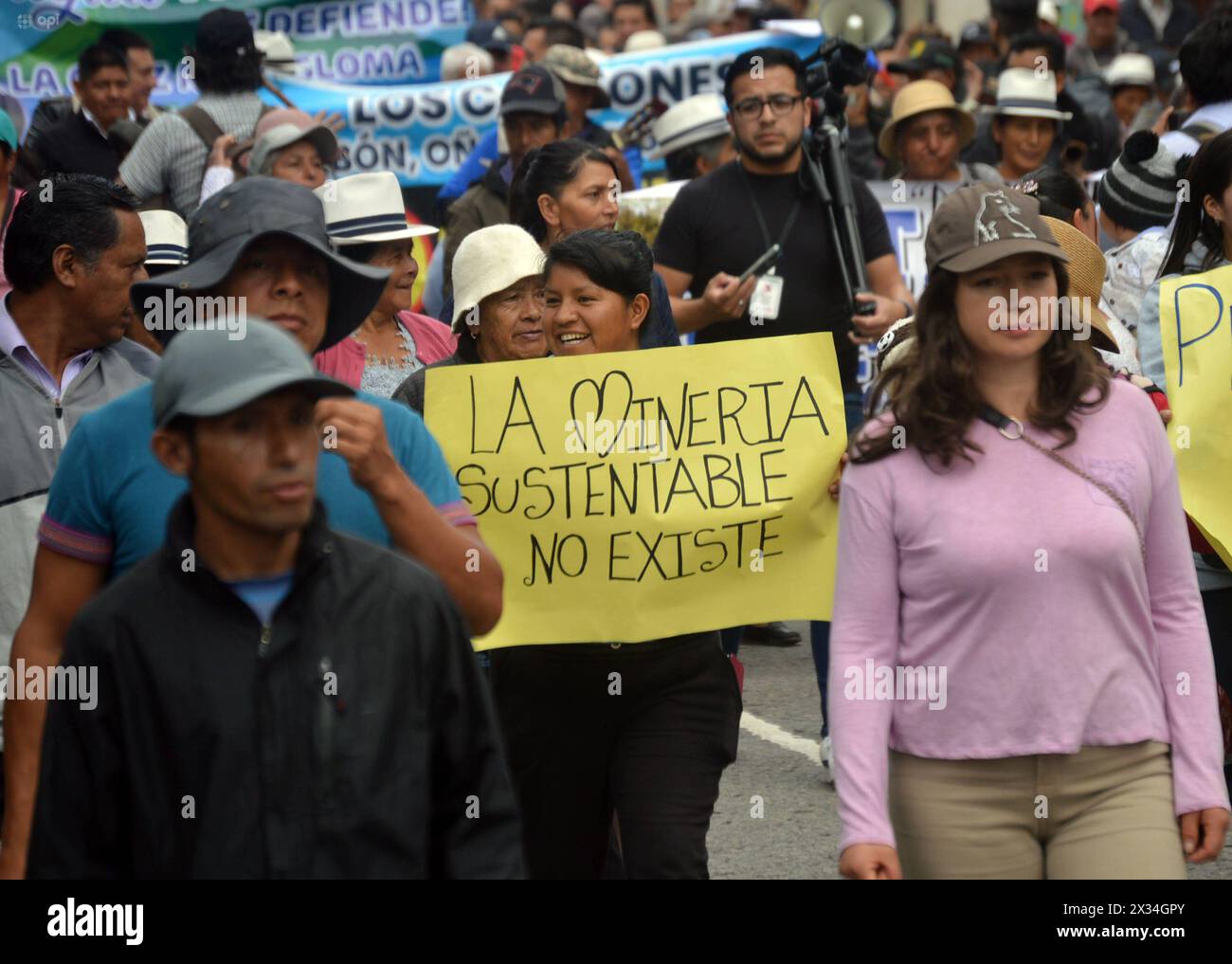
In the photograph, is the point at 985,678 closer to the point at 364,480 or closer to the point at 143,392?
the point at 364,480

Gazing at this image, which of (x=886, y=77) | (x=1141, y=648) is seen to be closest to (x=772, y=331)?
(x=1141, y=648)

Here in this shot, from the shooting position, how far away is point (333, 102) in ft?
43.2

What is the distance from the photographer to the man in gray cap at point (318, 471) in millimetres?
3369

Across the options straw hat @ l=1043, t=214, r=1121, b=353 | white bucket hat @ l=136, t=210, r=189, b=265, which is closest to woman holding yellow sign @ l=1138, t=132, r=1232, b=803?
straw hat @ l=1043, t=214, r=1121, b=353

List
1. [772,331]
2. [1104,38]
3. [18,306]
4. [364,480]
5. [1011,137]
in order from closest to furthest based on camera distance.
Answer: [364,480] < [18,306] < [772,331] < [1011,137] < [1104,38]

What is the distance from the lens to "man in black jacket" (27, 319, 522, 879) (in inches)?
111

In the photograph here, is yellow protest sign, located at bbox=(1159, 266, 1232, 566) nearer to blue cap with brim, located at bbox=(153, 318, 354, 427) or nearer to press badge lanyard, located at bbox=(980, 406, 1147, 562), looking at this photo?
press badge lanyard, located at bbox=(980, 406, 1147, 562)

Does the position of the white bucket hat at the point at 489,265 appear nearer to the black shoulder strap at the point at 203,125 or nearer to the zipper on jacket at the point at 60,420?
the zipper on jacket at the point at 60,420

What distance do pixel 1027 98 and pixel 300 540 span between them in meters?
7.50

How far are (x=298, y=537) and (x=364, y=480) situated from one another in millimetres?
380

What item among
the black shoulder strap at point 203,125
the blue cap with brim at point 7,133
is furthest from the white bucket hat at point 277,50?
the blue cap with brim at point 7,133

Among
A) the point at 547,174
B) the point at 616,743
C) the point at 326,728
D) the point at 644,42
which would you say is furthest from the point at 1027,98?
the point at 326,728
